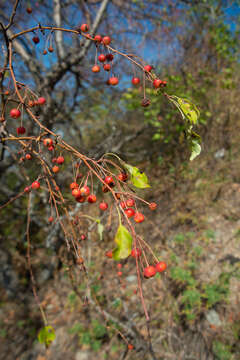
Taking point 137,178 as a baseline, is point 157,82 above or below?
above

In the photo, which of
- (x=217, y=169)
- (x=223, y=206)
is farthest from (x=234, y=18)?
(x=223, y=206)

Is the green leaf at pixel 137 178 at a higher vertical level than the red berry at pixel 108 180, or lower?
higher

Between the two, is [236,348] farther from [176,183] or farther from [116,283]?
[176,183]

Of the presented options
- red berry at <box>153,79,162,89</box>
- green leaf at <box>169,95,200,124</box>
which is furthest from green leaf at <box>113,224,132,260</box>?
red berry at <box>153,79,162,89</box>

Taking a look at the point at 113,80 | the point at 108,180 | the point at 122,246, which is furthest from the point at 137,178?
the point at 113,80

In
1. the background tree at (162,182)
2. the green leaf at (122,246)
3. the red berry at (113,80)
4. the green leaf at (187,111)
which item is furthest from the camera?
the background tree at (162,182)

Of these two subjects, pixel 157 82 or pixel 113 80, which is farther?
pixel 113 80

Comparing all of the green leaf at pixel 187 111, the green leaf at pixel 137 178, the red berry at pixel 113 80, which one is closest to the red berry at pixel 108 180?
the green leaf at pixel 137 178

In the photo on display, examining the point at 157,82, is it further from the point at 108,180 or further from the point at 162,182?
the point at 162,182

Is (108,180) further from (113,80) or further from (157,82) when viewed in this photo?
(113,80)

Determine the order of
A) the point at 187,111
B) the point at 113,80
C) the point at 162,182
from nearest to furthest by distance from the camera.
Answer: the point at 187,111 → the point at 113,80 → the point at 162,182

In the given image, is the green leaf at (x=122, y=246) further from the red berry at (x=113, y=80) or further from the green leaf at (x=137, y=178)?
the red berry at (x=113, y=80)

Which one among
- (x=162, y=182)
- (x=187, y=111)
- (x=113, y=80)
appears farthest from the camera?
(x=162, y=182)

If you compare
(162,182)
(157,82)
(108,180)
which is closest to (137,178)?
(108,180)
